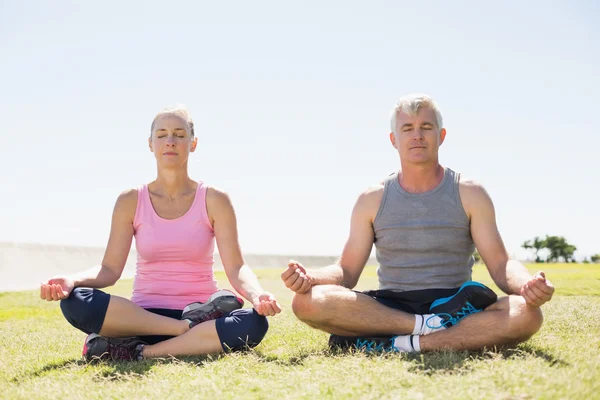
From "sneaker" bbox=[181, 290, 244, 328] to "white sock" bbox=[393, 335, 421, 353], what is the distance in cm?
146

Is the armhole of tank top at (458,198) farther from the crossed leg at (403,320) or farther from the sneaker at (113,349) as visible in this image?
the sneaker at (113,349)

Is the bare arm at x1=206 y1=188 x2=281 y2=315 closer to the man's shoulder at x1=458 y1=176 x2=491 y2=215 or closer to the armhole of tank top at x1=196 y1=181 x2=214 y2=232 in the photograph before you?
the armhole of tank top at x1=196 y1=181 x2=214 y2=232

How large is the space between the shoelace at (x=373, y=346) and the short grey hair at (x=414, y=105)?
6.72ft

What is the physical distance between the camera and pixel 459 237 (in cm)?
532

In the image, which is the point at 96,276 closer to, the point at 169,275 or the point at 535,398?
the point at 169,275

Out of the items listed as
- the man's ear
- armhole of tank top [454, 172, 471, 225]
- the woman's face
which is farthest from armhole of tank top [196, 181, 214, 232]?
armhole of tank top [454, 172, 471, 225]

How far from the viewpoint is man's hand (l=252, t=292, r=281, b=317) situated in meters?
4.84

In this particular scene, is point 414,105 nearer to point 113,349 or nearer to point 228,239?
point 228,239

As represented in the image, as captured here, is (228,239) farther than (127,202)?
No

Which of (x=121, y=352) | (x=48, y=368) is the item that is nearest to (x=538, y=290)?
(x=121, y=352)

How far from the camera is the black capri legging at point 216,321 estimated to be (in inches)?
193

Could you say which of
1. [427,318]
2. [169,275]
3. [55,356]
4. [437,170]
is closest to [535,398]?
[427,318]

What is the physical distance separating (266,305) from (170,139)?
1.90 metres

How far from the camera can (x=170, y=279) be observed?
554cm
